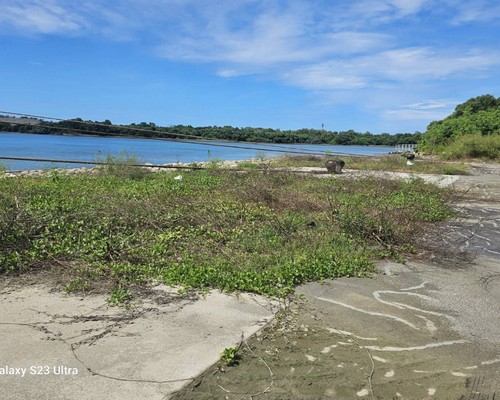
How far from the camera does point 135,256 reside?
4.89 metres

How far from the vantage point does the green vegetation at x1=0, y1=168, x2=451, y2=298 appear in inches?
173

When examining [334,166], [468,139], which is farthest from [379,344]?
[468,139]

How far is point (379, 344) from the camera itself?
3.24 meters

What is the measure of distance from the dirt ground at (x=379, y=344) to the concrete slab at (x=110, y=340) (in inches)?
8.4

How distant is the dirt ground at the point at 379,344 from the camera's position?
2.67 m

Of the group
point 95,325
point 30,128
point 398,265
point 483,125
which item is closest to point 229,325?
point 95,325

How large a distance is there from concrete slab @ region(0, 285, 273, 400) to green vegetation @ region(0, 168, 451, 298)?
0.30 m

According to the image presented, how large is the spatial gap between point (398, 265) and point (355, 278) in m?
0.89

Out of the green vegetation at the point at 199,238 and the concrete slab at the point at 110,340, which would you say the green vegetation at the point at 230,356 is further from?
the green vegetation at the point at 199,238

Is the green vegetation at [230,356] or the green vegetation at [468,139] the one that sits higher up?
the green vegetation at [468,139]

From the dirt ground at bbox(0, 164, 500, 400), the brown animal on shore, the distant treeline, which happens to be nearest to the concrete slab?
the dirt ground at bbox(0, 164, 500, 400)

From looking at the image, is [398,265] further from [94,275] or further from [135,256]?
[94,275]

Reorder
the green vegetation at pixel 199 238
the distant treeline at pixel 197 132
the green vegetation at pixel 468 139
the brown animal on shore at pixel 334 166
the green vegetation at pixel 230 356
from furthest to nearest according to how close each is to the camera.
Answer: the green vegetation at pixel 468 139, the brown animal on shore at pixel 334 166, the distant treeline at pixel 197 132, the green vegetation at pixel 199 238, the green vegetation at pixel 230 356

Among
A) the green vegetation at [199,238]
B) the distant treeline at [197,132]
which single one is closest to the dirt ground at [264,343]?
the green vegetation at [199,238]
